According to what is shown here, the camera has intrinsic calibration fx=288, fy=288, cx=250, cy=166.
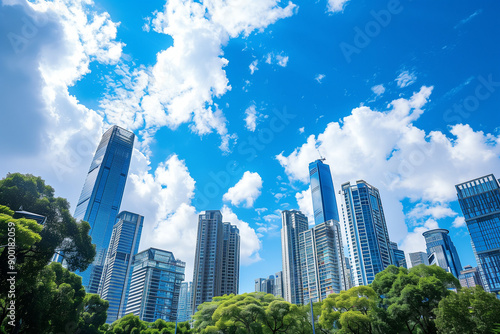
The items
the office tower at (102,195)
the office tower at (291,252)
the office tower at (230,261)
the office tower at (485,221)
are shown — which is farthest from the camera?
the office tower at (102,195)

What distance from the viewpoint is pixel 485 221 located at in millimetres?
122688

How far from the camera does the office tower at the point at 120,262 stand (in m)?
160

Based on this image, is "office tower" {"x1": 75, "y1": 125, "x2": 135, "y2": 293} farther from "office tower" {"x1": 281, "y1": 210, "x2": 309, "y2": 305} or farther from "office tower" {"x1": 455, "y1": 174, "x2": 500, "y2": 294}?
"office tower" {"x1": 455, "y1": 174, "x2": 500, "y2": 294}

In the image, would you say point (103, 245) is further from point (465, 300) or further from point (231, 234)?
point (465, 300)

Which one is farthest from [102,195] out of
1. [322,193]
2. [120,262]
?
[322,193]

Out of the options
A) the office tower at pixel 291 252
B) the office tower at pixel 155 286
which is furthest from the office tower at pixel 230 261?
the office tower at pixel 155 286

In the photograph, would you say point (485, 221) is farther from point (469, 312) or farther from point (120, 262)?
point (120, 262)

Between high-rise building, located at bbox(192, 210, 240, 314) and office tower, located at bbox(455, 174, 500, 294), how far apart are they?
10618 cm

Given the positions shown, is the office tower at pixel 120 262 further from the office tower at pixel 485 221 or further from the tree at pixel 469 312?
the office tower at pixel 485 221

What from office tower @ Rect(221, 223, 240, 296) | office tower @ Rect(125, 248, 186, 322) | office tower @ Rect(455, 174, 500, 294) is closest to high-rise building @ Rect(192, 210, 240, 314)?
office tower @ Rect(221, 223, 240, 296)

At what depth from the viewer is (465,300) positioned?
23141mm

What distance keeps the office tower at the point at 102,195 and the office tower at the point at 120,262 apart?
18.2ft

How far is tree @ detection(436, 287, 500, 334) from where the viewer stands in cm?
2139

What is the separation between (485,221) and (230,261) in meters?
114
